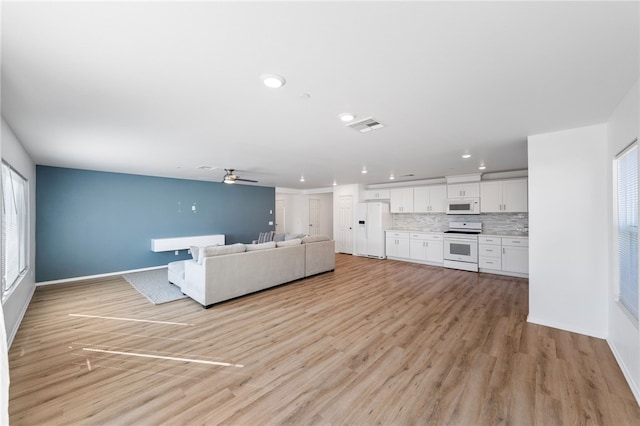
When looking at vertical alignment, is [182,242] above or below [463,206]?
below

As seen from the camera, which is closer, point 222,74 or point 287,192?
→ point 222,74

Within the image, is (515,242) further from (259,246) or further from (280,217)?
(280,217)

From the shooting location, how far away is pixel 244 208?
8625 millimetres

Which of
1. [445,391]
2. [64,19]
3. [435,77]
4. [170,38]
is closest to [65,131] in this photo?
[64,19]

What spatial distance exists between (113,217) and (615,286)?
8.78 metres

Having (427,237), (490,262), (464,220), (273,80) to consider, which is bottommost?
(490,262)

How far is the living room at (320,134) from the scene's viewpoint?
1360 mm

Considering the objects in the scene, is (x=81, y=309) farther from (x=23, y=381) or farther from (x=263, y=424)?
(x=263, y=424)

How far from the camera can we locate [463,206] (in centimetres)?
656

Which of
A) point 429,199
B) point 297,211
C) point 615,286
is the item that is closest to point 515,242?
point 429,199

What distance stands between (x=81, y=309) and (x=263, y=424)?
3.90 m

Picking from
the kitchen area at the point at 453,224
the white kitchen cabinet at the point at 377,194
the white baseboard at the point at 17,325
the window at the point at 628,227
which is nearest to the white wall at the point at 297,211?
the white kitchen cabinet at the point at 377,194

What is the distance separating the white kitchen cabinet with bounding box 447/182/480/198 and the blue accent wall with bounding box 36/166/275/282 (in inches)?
260

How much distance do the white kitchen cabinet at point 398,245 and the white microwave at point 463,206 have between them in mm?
1397
